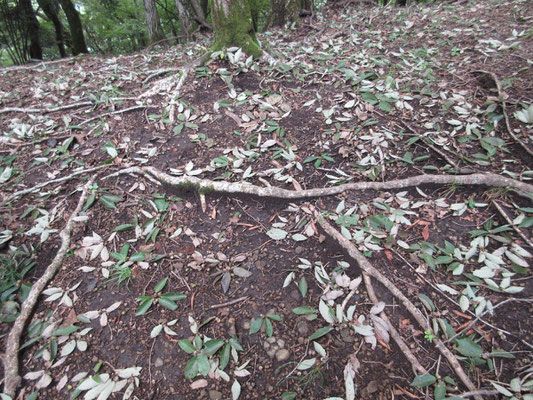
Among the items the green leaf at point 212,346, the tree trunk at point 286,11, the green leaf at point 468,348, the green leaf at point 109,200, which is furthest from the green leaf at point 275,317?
the tree trunk at point 286,11

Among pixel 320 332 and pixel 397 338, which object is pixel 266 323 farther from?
pixel 397 338

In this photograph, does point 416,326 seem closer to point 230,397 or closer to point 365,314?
point 365,314

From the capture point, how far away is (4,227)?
230 centimetres

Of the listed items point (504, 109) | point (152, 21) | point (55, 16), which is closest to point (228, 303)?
point (504, 109)

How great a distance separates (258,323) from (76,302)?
128cm

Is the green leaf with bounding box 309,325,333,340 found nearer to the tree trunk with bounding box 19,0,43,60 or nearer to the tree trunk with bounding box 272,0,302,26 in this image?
the tree trunk with bounding box 272,0,302,26

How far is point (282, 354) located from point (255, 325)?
0.23 meters

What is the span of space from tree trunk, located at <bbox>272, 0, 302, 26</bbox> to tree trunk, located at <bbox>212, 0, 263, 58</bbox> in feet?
8.61

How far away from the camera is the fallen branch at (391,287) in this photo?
4.69ft

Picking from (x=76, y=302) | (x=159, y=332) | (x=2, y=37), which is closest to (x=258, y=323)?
(x=159, y=332)

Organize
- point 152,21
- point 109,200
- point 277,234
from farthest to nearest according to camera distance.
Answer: point 152,21, point 109,200, point 277,234

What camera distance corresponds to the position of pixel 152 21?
21.4 feet

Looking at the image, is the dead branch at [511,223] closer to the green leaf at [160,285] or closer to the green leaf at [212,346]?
the green leaf at [212,346]

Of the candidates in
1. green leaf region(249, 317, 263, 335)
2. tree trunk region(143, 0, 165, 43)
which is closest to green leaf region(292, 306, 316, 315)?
green leaf region(249, 317, 263, 335)
